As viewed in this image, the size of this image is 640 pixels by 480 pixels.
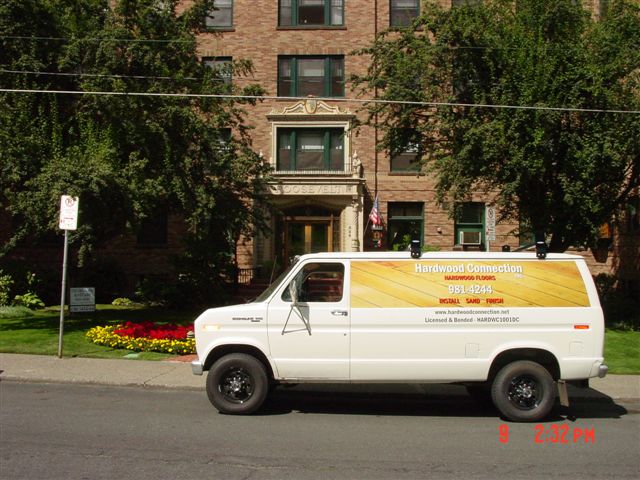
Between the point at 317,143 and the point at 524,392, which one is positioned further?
the point at 317,143

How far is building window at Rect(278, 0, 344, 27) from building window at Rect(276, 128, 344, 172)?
4.38m

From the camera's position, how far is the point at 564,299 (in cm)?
767

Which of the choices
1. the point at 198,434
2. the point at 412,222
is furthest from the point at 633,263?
the point at 198,434

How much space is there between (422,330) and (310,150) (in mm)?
16663

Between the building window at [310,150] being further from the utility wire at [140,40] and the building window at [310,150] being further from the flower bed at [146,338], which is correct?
the flower bed at [146,338]

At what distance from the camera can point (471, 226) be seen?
2367cm

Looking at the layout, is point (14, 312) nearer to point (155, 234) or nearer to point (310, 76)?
point (155, 234)

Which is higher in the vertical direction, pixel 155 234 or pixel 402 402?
pixel 155 234

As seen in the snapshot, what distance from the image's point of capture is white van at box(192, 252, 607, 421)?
7.61 m

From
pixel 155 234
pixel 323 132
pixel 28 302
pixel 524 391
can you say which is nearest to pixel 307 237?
pixel 323 132

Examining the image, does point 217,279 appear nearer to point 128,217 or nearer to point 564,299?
point 128,217

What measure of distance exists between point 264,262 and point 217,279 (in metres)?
3.03

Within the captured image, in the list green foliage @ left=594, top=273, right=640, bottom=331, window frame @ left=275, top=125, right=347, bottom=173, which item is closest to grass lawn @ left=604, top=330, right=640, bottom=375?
green foliage @ left=594, top=273, right=640, bottom=331

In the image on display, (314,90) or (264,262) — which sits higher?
(314,90)
